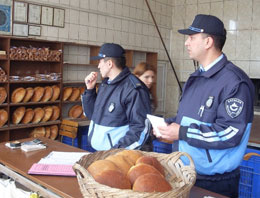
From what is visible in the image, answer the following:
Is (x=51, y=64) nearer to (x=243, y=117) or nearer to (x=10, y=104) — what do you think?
(x=10, y=104)

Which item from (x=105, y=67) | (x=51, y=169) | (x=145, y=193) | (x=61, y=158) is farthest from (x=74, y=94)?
(x=145, y=193)

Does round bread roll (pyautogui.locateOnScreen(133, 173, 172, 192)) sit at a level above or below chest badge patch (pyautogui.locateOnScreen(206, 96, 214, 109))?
below

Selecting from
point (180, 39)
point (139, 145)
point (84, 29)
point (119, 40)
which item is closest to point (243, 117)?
point (139, 145)

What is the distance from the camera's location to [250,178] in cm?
285

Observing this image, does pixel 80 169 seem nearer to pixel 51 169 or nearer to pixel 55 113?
pixel 51 169

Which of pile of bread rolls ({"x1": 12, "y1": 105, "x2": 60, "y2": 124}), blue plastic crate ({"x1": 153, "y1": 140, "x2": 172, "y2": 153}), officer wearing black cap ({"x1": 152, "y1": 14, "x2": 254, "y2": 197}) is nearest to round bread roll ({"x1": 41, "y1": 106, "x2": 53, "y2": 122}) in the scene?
pile of bread rolls ({"x1": 12, "y1": 105, "x2": 60, "y2": 124})

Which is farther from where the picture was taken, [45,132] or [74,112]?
[74,112]

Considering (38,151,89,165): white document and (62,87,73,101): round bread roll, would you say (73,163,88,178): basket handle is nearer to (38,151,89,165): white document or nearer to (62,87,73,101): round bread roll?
(38,151,89,165): white document

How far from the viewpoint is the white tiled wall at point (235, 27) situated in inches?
247

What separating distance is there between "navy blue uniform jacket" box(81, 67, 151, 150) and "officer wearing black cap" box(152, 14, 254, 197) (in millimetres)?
376

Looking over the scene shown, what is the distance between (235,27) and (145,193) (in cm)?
630

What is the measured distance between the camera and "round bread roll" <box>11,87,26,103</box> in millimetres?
4438

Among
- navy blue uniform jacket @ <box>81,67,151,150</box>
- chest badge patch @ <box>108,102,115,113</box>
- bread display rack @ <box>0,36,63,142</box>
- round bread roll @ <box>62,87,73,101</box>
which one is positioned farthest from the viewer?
round bread roll @ <box>62,87,73,101</box>

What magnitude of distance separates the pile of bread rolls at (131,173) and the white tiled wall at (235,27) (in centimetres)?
560
